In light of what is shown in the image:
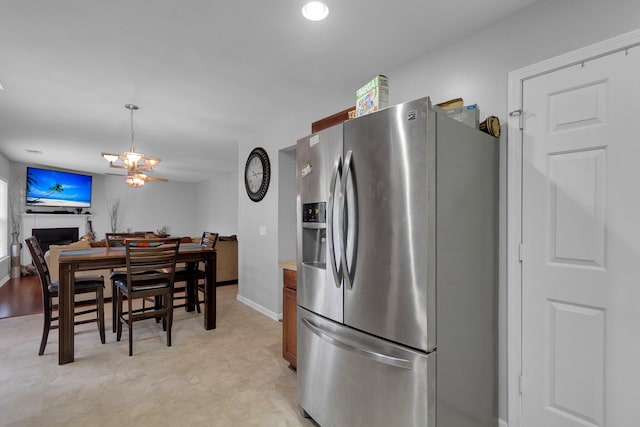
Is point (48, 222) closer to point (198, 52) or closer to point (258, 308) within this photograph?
point (258, 308)

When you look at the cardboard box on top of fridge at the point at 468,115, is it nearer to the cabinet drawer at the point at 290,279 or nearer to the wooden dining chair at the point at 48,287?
the cabinet drawer at the point at 290,279

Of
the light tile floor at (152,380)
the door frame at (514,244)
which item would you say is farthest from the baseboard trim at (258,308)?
the door frame at (514,244)

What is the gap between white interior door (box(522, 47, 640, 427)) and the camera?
147 cm

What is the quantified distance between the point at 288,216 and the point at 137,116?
7.15 feet

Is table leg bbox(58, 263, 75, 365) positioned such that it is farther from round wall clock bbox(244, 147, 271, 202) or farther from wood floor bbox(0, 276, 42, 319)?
round wall clock bbox(244, 147, 271, 202)

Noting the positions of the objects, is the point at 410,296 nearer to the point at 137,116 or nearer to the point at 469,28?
the point at 469,28

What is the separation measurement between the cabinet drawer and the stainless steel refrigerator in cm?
55

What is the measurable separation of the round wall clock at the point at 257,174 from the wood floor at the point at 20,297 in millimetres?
3144

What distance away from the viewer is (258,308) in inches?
170

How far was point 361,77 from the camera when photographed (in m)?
2.79

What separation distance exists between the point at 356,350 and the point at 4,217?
7919 mm

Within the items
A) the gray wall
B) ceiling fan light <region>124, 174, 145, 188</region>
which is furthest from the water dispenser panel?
the gray wall

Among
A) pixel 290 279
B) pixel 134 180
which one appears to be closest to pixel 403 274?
pixel 290 279

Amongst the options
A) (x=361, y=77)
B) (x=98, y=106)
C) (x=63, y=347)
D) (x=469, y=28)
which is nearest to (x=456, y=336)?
(x=469, y=28)
